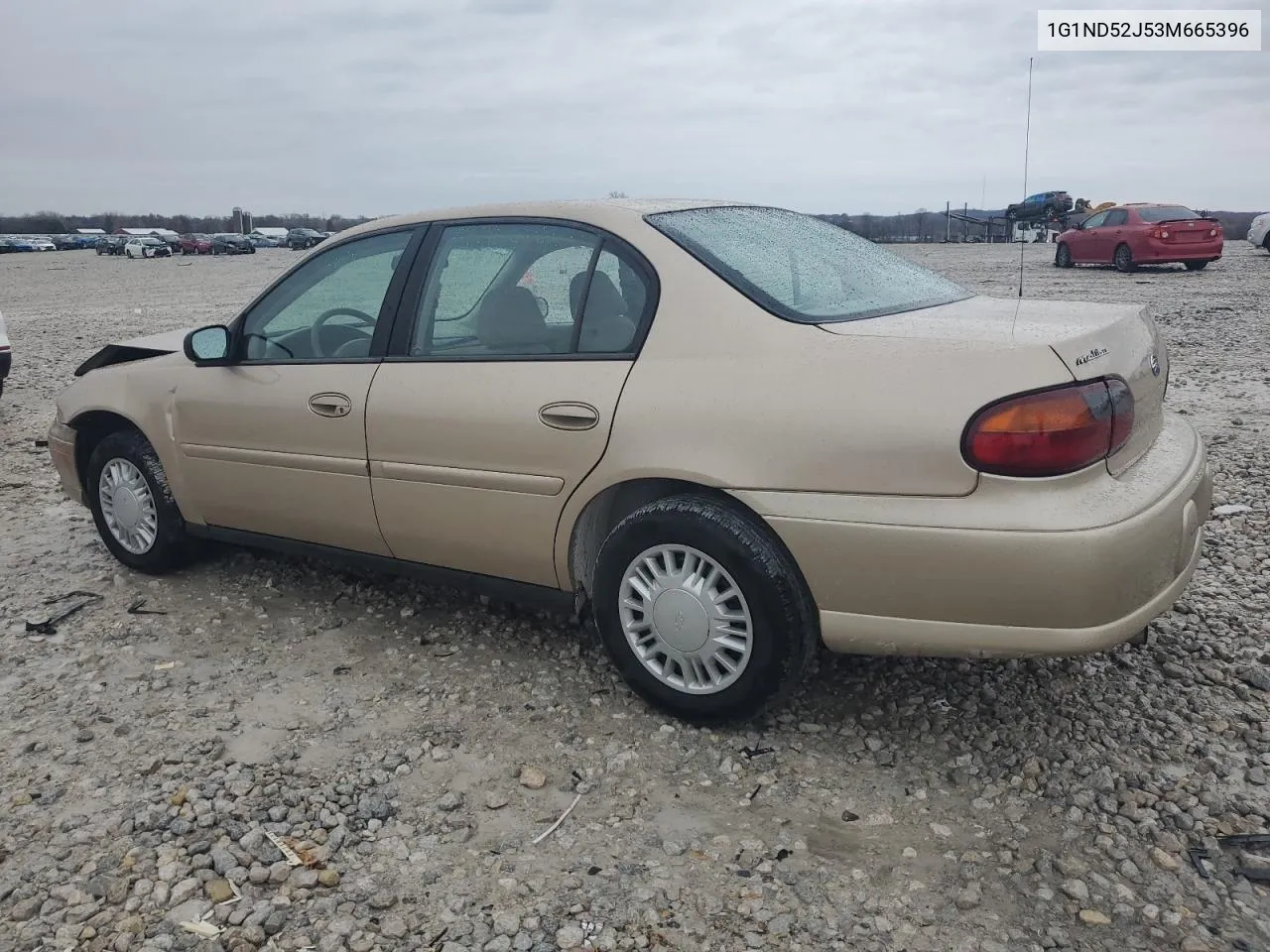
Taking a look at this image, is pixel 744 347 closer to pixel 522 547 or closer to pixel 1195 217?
pixel 522 547

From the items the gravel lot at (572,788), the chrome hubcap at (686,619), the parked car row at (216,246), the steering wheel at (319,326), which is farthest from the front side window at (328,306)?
the parked car row at (216,246)

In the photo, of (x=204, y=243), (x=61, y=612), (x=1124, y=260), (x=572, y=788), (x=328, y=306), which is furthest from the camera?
(x=204, y=243)

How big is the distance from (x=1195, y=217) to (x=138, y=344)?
21087 millimetres

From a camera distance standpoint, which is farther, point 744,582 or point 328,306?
point 328,306

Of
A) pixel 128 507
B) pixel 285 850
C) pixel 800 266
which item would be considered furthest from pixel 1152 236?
pixel 285 850

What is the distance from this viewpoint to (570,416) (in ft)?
10.3

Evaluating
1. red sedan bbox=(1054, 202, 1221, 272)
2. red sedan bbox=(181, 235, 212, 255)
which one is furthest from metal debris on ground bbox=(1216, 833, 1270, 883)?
red sedan bbox=(181, 235, 212, 255)

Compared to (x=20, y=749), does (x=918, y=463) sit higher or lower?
higher

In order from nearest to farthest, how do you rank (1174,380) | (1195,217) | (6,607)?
1. (6,607)
2. (1174,380)
3. (1195,217)

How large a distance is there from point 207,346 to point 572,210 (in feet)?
5.43

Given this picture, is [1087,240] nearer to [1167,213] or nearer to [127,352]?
[1167,213]

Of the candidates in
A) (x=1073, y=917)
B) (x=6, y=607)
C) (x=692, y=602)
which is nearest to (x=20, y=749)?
(x=6, y=607)

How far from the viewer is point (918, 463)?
2615 mm

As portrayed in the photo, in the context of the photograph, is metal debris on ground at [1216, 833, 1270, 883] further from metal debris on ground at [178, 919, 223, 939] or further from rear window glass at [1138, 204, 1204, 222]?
rear window glass at [1138, 204, 1204, 222]
